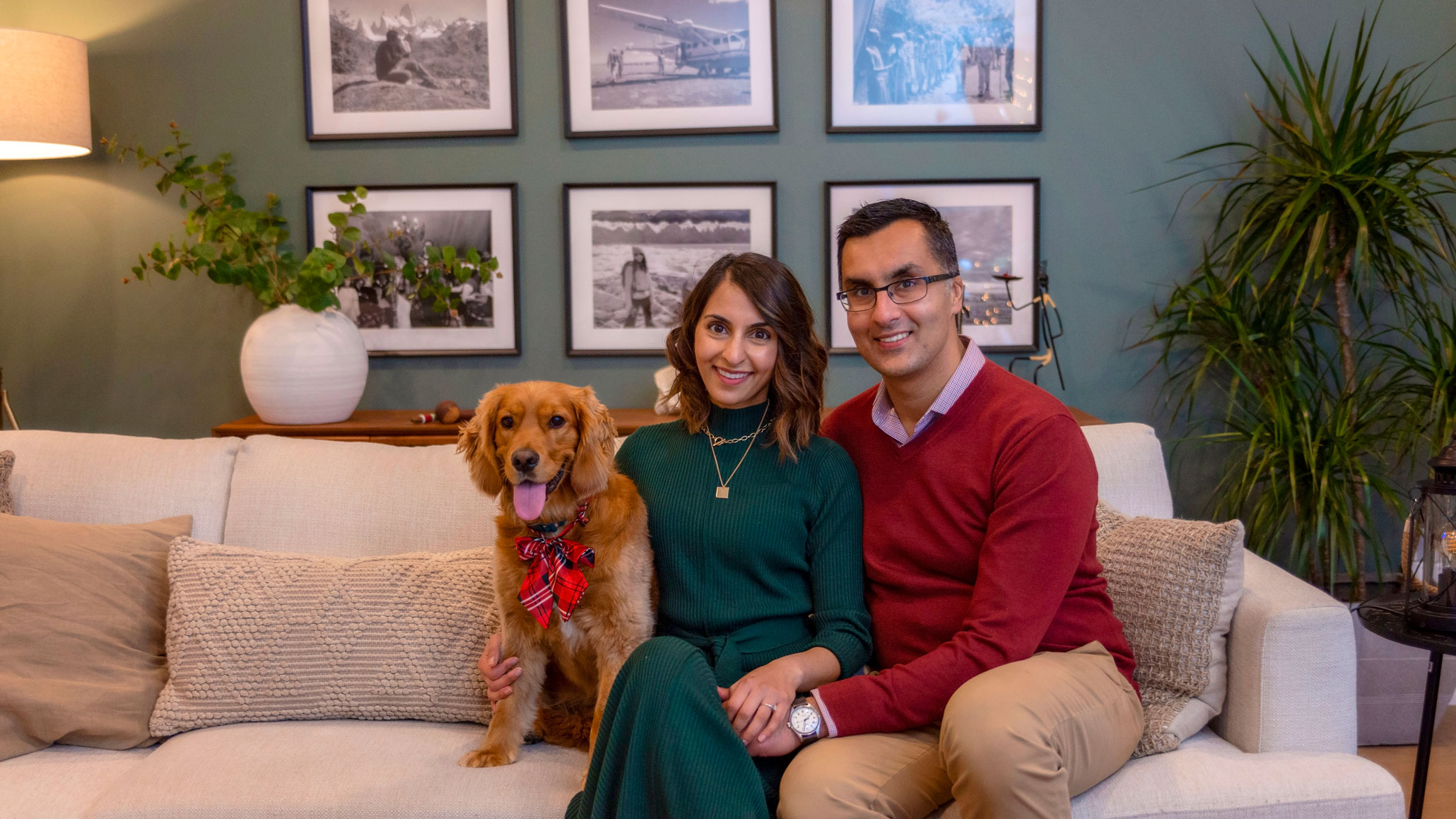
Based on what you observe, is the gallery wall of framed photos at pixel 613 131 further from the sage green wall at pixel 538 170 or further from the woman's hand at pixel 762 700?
the woman's hand at pixel 762 700

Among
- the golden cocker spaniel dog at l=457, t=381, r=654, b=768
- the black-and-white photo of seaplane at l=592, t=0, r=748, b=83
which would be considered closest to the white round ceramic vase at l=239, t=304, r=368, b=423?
the black-and-white photo of seaplane at l=592, t=0, r=748, b=83

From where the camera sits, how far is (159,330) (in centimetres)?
342

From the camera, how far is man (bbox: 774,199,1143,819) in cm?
137

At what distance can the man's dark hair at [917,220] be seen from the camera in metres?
1.64

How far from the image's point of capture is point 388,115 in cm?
328

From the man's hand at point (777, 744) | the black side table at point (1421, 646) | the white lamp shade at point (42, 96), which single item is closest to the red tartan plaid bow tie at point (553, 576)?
the man's hand at point (777, 744)

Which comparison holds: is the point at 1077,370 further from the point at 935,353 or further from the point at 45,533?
the point at 45,533

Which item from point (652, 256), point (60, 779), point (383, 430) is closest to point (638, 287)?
point (652, 256)

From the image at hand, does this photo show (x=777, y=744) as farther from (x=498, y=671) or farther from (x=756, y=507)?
(x=498, y=671)

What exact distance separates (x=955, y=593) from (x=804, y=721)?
1.08 feet

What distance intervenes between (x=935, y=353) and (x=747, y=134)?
1.83 meters

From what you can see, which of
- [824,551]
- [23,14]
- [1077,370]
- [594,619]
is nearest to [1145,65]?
[1077,370]

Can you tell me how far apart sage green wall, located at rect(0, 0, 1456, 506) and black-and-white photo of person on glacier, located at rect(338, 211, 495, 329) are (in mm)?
129

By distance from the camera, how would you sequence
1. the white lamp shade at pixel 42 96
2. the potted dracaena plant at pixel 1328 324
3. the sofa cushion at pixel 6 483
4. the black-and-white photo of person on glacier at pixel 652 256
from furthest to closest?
1. the black-and-white photo of person on glacier at pixel 652 256
2. the white lamp shade at pixel 42 96
3. the potted dracaena plant at pixel 1328 324
4. the sofa cushion at pixel 6 483
